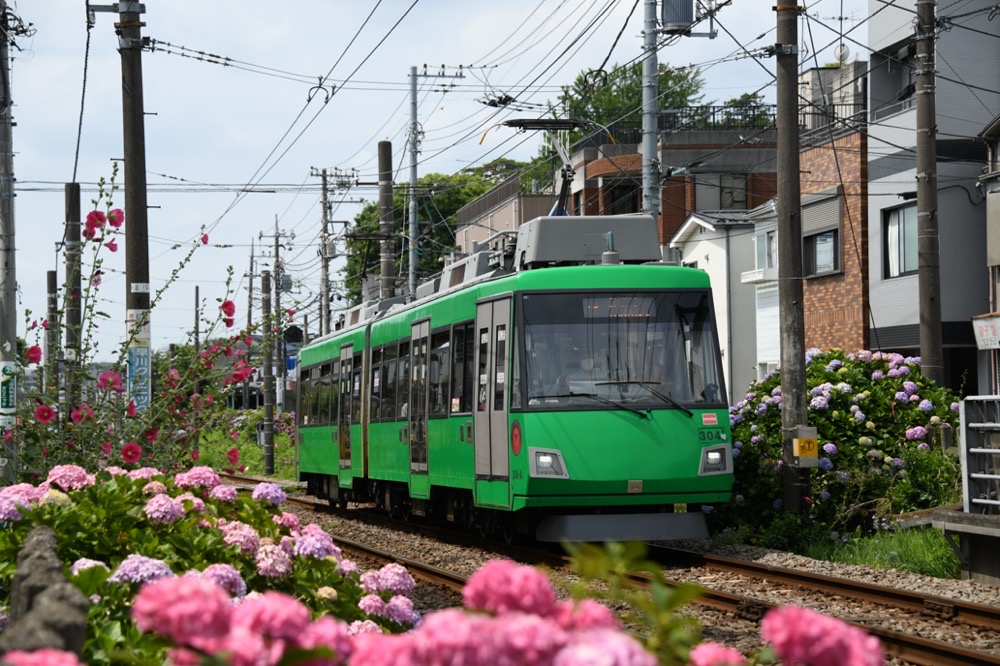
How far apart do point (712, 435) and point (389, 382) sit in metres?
7.41

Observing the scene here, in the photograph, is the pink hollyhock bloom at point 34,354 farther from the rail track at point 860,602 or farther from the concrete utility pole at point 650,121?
the concrete utility pole at point 650,121

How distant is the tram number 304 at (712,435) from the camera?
1528 cm

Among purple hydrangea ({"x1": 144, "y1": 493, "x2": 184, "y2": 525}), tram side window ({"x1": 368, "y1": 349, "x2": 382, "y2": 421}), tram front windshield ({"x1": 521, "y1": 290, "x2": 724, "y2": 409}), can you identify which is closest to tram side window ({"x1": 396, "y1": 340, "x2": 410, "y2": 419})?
tram side window ({"x1": 368, "y1": 349, "x2": 382, "y2": 421})

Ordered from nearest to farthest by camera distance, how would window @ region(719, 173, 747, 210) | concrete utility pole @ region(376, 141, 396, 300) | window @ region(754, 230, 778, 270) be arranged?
concrete utility pole @ region(376, 141, 396, 300)
window @ region(754, 230, 778, 270)
window @ region(719, 173, 747, 210)

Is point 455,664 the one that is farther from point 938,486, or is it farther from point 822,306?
point 822,306

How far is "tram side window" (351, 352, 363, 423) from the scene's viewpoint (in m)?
24.2

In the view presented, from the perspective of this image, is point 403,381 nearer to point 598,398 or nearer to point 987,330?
point 598,398

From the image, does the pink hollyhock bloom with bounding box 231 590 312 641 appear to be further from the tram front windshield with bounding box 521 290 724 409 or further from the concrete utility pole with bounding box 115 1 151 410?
the concrete utility pole with bounding box 115 1 151 410

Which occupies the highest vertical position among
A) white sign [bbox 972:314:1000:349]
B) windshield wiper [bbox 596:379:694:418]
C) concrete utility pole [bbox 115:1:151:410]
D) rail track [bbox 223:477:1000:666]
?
concrete utility pole [bbox 115:1:151:410]

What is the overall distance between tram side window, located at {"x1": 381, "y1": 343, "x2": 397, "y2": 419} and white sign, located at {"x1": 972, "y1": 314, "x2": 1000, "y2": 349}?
43.0ft

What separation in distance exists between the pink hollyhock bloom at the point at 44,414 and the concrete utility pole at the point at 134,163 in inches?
237

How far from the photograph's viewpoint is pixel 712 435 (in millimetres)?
15336

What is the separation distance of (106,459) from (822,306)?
29538mm

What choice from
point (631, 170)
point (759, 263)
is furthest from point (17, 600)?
point (631, 170)
